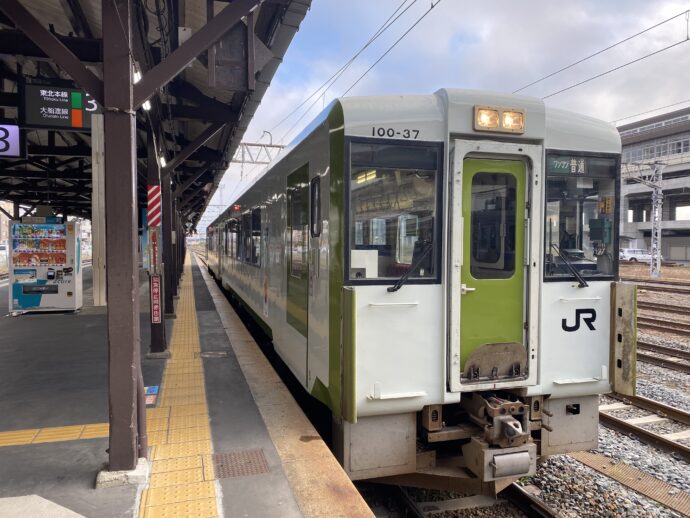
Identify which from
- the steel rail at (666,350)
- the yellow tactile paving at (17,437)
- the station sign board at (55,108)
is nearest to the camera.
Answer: the yellow tactile paving at (17,437)

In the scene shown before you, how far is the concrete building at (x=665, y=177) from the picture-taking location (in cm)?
4722

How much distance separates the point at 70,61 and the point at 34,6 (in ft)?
13.9

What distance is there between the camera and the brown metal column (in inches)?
127

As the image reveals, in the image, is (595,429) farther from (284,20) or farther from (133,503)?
(284,20)

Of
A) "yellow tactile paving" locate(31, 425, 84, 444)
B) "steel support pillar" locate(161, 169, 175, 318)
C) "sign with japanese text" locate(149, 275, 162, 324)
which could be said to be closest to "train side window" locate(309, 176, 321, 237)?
"yellow tactile paving" locate(31, 425, 84, 444)

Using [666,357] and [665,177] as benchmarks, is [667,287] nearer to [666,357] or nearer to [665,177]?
[666,357]

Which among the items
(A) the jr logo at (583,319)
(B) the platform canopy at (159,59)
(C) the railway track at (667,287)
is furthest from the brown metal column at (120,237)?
(C) the railway track at (667,287)

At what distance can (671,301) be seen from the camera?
15.7 m

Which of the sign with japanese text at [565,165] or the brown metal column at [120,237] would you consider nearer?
the brown metal column at [120,237]

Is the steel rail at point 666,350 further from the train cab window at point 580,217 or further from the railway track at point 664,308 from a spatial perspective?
the train cab window at point 580,217

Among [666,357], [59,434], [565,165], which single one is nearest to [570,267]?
[565,165]

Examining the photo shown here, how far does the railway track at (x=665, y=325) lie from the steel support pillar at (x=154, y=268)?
9998mm

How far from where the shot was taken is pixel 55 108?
20.9 feet

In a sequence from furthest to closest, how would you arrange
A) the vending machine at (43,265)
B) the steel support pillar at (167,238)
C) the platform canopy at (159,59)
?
1. the vending machine at (43,265)
2. the steel support pillar at (167,238)
3. the platform canopy at (159,59)
